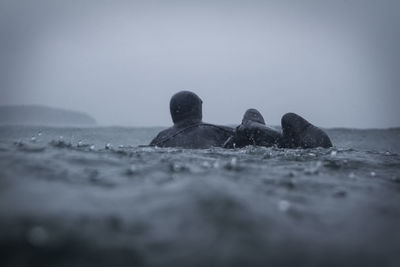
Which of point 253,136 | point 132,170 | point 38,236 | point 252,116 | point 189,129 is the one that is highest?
point 252,116

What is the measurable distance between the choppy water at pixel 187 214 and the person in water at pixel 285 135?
321 cm

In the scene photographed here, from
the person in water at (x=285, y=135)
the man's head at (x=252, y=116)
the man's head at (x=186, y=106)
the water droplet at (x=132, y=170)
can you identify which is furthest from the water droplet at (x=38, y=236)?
the man's head at (x=252, y=116)

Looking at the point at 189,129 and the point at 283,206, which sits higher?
the point at 189,129

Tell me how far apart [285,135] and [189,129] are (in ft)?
7.28

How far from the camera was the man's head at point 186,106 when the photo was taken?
29.2 ft

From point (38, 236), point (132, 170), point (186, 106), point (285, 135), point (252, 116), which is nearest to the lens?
point (38, 236)

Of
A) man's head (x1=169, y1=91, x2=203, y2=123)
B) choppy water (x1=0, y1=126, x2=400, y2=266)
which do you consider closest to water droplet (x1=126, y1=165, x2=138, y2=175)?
choppy water (x1=0, y1=126, x2=400, y2=266)

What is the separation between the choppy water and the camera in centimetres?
245

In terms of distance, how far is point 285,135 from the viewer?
27.8 ft

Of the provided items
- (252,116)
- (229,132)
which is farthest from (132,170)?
(252,116)

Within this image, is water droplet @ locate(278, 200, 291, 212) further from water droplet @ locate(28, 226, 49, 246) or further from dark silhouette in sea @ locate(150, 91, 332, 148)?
dark silhouette in sea @ locate(150, 91, 332, 148)

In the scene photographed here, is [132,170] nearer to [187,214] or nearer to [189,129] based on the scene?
[187,214]

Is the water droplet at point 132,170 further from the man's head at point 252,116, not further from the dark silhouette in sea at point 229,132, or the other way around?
the man's head at point 252,116

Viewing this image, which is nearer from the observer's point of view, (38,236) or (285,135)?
(38,236)
